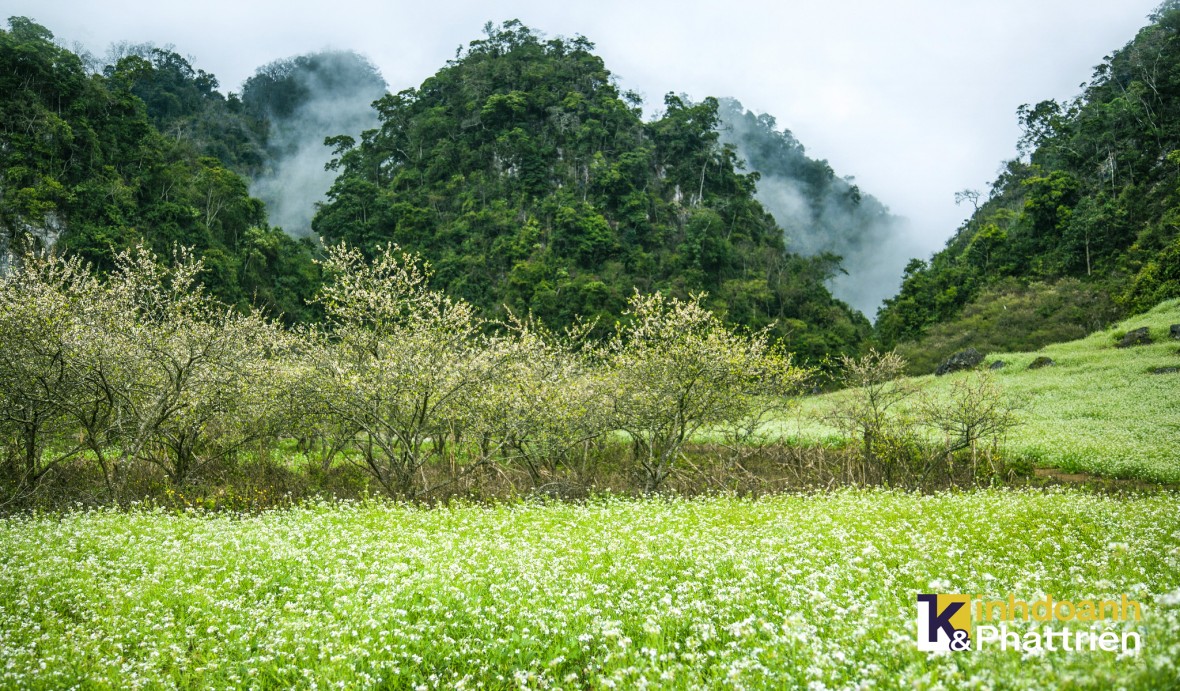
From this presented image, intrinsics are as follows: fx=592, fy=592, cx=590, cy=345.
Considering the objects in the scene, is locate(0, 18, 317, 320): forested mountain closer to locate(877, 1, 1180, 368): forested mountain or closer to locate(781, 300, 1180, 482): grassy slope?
locate(781, 300, 1180, 482): grassy slope

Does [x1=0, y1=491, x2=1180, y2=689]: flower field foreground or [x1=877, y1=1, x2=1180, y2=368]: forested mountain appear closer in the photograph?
[x1=0, y1=491, x2=1180, y2=689]: flower field foreground

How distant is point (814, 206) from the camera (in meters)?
161

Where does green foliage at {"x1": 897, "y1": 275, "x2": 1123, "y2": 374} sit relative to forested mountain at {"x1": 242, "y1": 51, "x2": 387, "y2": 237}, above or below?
below

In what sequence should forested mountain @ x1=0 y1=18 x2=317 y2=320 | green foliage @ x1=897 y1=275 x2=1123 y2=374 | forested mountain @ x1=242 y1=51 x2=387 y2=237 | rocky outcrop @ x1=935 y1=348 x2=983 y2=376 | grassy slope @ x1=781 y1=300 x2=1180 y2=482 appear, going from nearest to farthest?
grassy slope @ x1=781 y1=300 x2=1180 y2=482
rocky outcrop @ x1=935 y1=348 x2=983 y2=376
forested mountain @ x1=0 y1=18 x2=317 y2=320
green foliage @ x1=897 y1=275 x2=1123 y2=374
forested mountain @ x1=242 y1=51 x2=387 y2=237

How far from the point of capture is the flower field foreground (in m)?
5.63

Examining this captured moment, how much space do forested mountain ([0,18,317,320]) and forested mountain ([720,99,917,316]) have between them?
11847 cm

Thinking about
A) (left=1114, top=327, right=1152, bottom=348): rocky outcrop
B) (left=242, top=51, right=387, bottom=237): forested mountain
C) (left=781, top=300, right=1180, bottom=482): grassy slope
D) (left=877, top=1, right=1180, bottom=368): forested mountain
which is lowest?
(left=781, top=300, right=1180, bottom=482): grassy slope

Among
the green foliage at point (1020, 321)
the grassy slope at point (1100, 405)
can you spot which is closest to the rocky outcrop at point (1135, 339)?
the grassy slope at point (1100, 405)

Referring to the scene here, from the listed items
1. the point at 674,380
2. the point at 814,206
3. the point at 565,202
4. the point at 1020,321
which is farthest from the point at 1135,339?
the point at 814,206

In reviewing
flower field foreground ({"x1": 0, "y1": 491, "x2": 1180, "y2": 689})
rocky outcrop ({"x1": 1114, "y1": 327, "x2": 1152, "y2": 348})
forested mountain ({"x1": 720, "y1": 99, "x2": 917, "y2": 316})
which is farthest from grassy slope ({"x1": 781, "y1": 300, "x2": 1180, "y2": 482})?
forested mountain ({"x1": 720, "y1": 99, "x2": 917, "y2": 316})

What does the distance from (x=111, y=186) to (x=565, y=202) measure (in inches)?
2020

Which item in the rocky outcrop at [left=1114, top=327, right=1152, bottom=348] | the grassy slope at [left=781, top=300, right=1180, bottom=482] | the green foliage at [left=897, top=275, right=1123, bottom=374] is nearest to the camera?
the grassy slope at [left=781, top=300, right=1180, bottom=482]

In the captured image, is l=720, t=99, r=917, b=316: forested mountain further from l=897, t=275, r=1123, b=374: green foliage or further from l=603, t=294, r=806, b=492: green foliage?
l=603, t=294, r=806, b=492: green foliage

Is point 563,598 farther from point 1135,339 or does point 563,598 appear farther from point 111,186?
point 111,186
